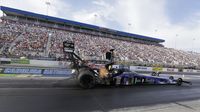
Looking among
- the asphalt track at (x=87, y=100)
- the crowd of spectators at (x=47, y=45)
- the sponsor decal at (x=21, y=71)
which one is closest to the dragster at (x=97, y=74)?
the asphalt track at (x=87, y=100)

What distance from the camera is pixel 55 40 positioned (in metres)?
40.6

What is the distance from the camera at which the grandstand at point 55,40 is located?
3356cm

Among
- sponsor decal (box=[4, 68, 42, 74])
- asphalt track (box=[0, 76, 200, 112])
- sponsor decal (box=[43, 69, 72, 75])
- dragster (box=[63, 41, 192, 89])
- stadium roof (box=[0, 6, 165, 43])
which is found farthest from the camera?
stadium roof (box=[0, 6, 165, 43])

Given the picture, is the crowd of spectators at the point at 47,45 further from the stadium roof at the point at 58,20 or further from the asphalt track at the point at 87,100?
the asphalt track at the point at 87,100

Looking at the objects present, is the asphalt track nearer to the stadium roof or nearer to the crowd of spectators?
the crowd of spectators

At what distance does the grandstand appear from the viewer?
33562 mm

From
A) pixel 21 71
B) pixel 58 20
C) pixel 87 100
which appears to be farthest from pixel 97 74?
pixel 58 20

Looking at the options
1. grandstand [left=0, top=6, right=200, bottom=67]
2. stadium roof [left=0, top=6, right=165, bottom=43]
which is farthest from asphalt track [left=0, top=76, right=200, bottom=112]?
stadium roof [left=0, top=6, right=165, bottom=43]

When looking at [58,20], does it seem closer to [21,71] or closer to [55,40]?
Answer: [55,40]

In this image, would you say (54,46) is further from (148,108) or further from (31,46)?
(148,108)

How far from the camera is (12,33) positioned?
1460 inches

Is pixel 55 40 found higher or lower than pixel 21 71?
higher

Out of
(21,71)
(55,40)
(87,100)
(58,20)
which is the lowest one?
(87,100)

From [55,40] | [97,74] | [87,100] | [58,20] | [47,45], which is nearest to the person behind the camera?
[87,100]
